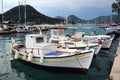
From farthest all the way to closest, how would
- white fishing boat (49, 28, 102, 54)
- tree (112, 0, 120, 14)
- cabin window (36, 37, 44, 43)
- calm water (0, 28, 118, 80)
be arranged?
tree (112, 0, 120, 14) → white fishing boat (49, 28, 102, 54) → cabin window (36, 37, 44, 43) → calm water (0, 28, 118, 80)

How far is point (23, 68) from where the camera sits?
74.4 ft

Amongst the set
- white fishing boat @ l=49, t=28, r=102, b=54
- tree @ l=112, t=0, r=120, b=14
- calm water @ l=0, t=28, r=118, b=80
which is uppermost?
tree @ l=112, t=0, r=120, b=14

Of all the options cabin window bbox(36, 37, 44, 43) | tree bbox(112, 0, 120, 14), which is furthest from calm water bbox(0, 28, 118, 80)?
tree bbox(112, 0, 120, 14)

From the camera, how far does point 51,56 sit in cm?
1984

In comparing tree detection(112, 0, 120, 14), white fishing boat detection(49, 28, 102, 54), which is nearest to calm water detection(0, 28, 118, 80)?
white fishing boat detection(49, 28, 102, 54)

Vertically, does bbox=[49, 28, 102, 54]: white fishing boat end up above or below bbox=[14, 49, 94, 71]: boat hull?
above

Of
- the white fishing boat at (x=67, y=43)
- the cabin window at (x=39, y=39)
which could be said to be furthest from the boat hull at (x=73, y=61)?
the white fishing boat at (x=67, y=43)

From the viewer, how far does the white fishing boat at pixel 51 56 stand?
1911 centimetres

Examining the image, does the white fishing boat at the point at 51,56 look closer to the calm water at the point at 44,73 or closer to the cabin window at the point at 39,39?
the cabin window at the point at 39,39

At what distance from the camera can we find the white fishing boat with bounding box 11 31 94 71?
62.7 feet

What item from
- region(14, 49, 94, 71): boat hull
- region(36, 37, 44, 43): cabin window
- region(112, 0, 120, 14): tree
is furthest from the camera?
region(112, 0, 120, 14): tree

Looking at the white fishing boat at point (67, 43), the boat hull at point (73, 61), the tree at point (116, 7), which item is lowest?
the boat hull at point (73, 61)

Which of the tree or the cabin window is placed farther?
the tree

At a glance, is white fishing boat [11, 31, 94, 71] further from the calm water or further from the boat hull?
the calm water
